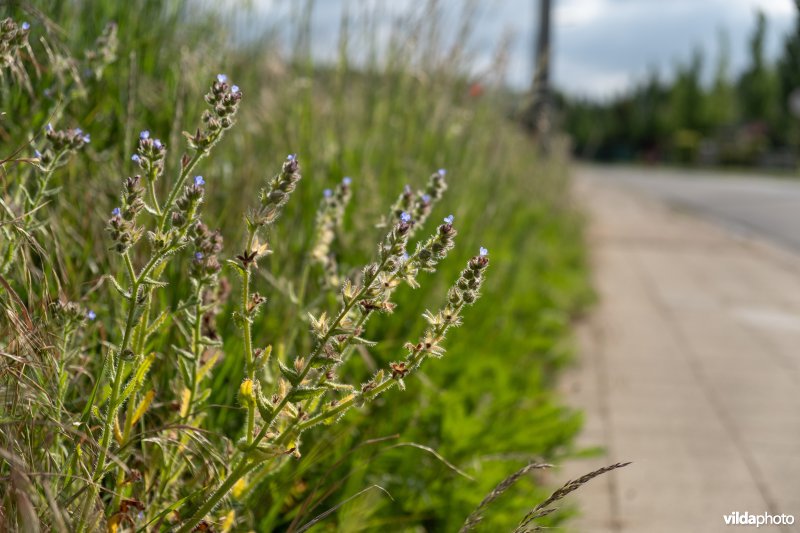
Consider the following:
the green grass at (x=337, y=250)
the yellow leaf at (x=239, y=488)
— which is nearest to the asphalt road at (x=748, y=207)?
the green grass at (x=337, y=250)

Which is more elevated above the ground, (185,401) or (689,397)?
(185,401)

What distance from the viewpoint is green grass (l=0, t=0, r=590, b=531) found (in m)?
1.96

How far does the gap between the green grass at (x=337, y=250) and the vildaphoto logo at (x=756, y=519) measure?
56cm

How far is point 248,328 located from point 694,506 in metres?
2.10

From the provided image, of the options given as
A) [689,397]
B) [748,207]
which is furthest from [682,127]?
[689,397]

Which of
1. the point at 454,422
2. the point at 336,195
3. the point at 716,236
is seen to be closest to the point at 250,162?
the point at 336,195

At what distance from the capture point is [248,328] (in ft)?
4.69

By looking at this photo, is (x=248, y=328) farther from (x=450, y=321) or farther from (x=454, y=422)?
(x=454, y=422)

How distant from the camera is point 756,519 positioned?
285 centimetres

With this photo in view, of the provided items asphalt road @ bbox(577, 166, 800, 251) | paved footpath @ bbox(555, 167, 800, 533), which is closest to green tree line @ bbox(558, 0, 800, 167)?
asphalt road @ bbox(577, 166, 800, 251)

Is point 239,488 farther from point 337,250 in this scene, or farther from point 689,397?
point 689,397

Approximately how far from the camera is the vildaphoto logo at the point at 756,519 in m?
2.81

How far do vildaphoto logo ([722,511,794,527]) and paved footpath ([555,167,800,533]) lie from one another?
0.08 feet

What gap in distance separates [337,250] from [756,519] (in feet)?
5.44
